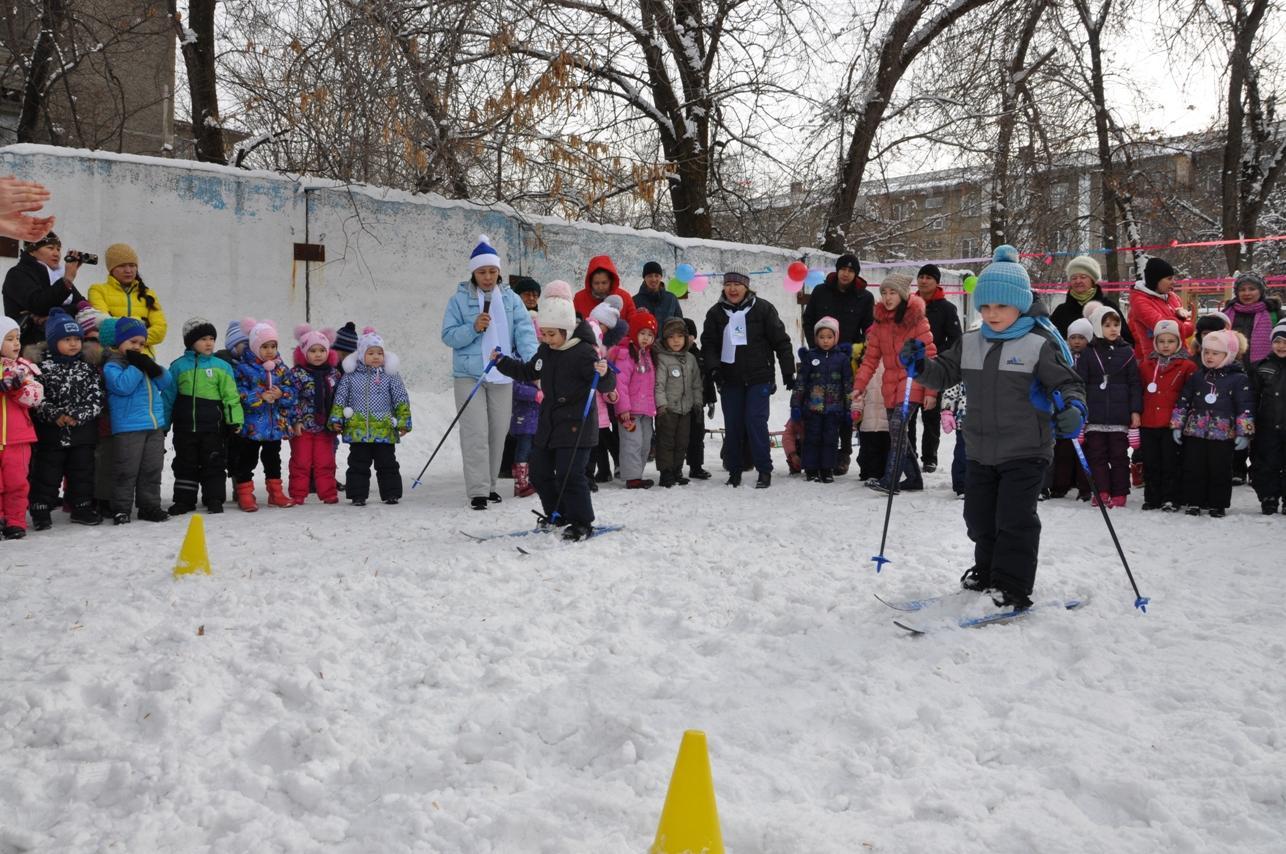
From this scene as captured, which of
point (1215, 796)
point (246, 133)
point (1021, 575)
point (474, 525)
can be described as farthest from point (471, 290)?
point (246, 133)

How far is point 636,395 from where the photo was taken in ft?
28.1

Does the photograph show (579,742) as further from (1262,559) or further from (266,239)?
(266,239)

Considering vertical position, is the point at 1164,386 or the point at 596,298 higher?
the point at 596,298

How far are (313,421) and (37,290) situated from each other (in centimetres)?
208

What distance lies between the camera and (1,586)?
488cm

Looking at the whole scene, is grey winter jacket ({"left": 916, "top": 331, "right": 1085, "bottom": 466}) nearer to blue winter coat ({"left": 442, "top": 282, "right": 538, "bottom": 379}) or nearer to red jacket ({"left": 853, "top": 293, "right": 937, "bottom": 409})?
red jacket ({"left": 853, "top": 293, "right": 937, "bottom": 409})

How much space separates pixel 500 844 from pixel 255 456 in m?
5.80

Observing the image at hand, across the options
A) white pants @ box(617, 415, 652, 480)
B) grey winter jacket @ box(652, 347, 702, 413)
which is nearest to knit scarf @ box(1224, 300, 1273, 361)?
grey winter jacket @ box(652, 347, 702, 413)

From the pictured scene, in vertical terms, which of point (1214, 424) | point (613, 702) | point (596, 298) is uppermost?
point (596, 298)

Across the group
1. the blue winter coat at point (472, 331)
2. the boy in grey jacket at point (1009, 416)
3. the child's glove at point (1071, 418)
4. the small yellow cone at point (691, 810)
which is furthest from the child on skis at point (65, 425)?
the child's glove at point (1071, 418)

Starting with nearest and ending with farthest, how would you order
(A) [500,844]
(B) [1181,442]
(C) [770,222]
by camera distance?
(A) [500,844], (B) [1181,442], (C) [770,222]

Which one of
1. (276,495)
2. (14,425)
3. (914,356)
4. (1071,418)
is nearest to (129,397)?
(14,425)

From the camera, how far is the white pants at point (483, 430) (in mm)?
7301

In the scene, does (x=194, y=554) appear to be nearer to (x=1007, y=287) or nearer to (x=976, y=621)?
(x=976, y=621)
